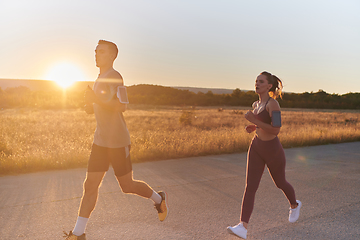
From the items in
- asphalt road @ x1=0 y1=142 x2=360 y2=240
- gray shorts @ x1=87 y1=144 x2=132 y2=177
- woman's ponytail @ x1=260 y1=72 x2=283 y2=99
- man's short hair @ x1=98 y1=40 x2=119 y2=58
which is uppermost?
man's short hair @ x1=98 y1=40 x2=119 y2=58

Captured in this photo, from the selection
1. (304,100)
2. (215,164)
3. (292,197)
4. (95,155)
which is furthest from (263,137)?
(304,100)

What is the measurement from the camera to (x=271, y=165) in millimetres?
3490

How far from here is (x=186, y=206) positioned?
4555mm

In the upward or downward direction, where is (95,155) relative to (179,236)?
upward

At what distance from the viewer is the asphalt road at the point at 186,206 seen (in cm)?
358

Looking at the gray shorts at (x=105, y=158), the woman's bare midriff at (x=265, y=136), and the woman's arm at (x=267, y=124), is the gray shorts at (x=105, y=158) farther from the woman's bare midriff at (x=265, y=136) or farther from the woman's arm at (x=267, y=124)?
the woman's bare midriff at (x=265, y=136)

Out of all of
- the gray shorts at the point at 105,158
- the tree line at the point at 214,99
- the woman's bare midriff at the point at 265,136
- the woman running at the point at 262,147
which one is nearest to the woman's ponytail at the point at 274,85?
the woman running at the point at 262,147

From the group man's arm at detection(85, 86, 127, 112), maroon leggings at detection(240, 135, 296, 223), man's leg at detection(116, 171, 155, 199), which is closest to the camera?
man's arm at detection(85, 86, 127, 112)

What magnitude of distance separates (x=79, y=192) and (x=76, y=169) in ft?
6.54

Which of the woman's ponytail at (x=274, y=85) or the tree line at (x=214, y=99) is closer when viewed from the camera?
the woman's ponytail at (x=274, y=85)

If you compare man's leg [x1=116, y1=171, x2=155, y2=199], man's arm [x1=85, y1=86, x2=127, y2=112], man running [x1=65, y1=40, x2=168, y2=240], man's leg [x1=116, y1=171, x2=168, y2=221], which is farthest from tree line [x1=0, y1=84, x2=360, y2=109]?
man's arm [x1=85, y1=86, x2=127, y2=112]

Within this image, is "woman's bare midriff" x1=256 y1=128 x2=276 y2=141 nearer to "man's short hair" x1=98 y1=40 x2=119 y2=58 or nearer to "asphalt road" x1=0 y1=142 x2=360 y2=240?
"asphalt road" x1=0 y1=142 x2=360 y2=240

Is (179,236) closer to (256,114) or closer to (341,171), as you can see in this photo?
(256,114)

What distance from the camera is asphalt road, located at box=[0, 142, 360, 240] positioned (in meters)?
3.58
